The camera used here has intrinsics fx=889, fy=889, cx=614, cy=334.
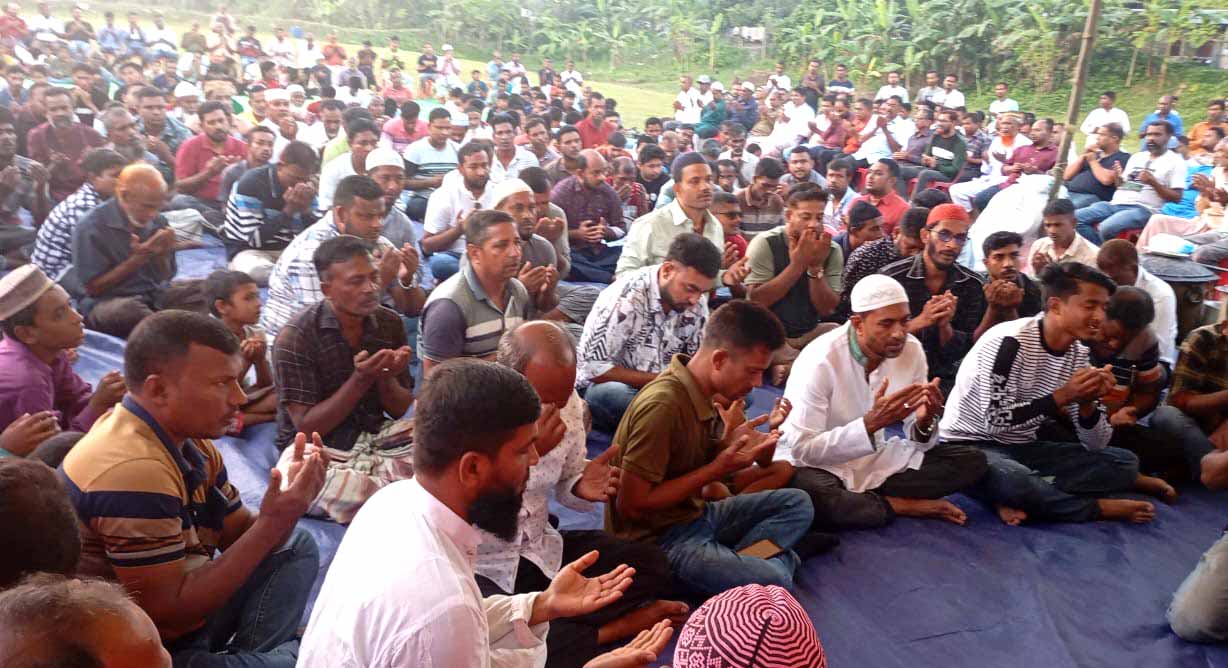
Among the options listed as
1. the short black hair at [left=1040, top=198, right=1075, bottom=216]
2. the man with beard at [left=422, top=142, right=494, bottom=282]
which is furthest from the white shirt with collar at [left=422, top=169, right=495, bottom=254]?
the short black hair at [left=1040, top=198, right=1075, bottom=216]

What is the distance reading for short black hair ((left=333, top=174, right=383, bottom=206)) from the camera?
4.35m

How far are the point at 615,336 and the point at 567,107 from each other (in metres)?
10.3

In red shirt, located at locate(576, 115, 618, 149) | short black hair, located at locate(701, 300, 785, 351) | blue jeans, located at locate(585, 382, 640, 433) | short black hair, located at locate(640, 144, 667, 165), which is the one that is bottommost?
blue jeans, located at locate(585, 382, 640, 433)

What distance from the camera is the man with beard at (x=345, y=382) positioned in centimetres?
308

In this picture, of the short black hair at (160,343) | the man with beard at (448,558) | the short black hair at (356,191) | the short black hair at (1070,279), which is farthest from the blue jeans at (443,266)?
the man with beard at (448,558)

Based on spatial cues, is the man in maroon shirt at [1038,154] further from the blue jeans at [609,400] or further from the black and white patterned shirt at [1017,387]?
the blue jeans at [609,400]

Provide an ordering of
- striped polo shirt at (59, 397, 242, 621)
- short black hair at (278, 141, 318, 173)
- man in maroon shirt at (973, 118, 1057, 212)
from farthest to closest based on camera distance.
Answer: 1. man in maroon shirt at (973, 118, 1057, 212)
2. short black hair at (278, 141, 318, 173)
3. striped polo shirt at (59, 397, 242, 621)

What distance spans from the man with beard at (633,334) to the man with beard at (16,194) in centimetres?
404

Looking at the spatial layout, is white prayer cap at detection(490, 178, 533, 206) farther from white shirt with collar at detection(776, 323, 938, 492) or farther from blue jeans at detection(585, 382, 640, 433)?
white shirt with collar at detection(776, 323, 938, 492)

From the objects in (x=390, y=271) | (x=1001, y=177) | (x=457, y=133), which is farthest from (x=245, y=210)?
(x=1001, y=177)

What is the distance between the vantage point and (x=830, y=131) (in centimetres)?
1262

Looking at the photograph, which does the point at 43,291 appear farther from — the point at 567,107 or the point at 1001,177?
the point at 567,107

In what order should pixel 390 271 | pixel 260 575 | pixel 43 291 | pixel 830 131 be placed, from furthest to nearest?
pixel 830 131 → pixel 390 271 → pixel 43 291 → pixel 260 575

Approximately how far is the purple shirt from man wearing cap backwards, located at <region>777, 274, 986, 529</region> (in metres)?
2.57
